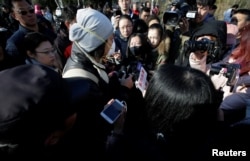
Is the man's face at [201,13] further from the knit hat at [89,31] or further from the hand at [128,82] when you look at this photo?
the knit hat at [89,31]

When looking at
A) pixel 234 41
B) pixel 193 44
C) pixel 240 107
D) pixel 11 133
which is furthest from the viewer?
pixel 234 41

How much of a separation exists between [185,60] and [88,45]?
1.02 meters

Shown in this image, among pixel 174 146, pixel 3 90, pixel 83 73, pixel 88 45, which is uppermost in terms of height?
pixel 3 90

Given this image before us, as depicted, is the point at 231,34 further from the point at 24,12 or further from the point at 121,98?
the point at 24,12

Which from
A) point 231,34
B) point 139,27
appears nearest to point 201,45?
point 231,34

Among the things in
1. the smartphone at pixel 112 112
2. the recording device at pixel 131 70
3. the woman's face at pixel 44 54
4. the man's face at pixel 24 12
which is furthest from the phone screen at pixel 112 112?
the man's face at pixel 24 12

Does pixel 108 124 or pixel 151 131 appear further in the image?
pixel 108 124

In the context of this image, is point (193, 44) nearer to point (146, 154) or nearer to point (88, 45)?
point (88, 45)

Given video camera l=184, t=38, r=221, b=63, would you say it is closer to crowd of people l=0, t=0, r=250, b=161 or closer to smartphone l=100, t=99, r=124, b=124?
crowd of people l=0, t=0, r=250, b=161

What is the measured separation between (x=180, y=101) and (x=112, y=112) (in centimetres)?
42

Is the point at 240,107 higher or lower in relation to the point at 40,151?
lower

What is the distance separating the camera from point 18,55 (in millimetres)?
2152

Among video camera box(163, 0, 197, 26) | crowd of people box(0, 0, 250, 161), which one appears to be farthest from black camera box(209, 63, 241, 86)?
video camera box(163, 0, 197, 26)

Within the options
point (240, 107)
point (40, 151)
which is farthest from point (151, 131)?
point (240, 107)
